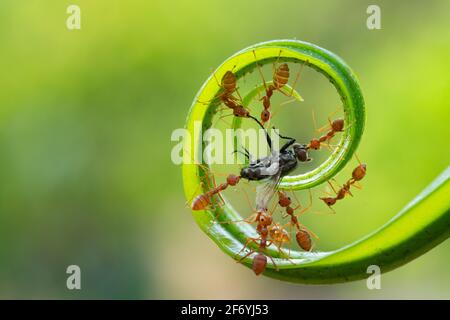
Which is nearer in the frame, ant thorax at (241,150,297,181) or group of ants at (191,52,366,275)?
group of ants at (191,52,366,275)

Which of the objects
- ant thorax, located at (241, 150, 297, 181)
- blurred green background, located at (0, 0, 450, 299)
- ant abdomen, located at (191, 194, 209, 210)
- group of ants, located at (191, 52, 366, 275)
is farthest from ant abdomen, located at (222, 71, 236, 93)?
blurred green background, located at (0, 0, 450, 299)

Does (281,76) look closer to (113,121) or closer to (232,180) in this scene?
(232,180)

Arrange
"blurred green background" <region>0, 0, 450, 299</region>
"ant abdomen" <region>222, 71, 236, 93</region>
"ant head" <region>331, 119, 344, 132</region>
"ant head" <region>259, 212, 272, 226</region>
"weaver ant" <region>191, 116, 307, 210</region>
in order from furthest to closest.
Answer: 1. "blurred green background" <region>0, 0, 450, 299</region>
2. "ant head" <region>331, 119, 344, 132</region>
3. "ant head" <region>259, 212, 272, 226</region>
4. "weaver ant" <region>191, 116, 307, 210</region>
5. "ant abdomen" <region>222, 71, 236, 93</region>

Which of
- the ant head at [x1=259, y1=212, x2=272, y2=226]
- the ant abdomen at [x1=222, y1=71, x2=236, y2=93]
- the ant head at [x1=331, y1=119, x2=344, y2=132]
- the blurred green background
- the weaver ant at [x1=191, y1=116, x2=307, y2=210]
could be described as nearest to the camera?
the ant abdomen at [x1=222, y1=71, x2=236, y2=93]

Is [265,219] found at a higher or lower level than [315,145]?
lower

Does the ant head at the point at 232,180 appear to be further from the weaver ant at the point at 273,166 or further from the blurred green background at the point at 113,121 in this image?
the blurred green background at the point at 113,121

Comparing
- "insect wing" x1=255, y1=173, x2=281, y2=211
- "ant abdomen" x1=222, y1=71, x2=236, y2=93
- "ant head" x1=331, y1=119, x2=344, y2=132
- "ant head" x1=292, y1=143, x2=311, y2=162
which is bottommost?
"insect wing" x1=255, y1=173, x2=281, y2=211

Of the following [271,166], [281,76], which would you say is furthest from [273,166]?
[281,76]

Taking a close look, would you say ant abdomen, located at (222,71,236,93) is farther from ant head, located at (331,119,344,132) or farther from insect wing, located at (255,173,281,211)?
ant head, located at (331,119,344,132)
